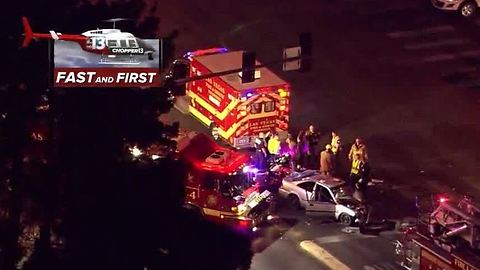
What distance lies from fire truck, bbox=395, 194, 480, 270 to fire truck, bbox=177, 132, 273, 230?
466 centimetres

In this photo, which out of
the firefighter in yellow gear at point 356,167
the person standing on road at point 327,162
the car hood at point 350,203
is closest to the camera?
the car hood at point 350,203

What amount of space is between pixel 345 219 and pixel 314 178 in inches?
52.0

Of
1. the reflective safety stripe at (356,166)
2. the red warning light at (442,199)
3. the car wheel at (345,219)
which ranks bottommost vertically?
the car wheel at (345,219)

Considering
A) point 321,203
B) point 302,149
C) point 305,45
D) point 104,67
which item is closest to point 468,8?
point 302,149

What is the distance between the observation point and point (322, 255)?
22719 mm

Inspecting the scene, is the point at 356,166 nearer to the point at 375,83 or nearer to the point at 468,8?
the point at 375,83

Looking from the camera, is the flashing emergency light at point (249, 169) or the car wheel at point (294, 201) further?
the car wheel at point (294, 201)

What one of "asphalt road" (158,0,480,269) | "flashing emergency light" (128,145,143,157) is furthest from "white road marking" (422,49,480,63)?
"flashing emergency light" (128,145,143,157)

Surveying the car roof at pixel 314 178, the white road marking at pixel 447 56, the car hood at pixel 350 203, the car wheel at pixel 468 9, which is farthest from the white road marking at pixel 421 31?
the car hood at pixel 350 203

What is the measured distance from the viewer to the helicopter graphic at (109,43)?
11703mm

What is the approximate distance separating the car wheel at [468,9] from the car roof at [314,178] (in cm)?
1649

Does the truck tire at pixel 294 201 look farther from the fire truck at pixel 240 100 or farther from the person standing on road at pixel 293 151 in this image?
the fire truck at pixel 240 100

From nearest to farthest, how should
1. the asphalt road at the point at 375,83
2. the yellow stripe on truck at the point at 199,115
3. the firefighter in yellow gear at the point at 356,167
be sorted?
1. the asphalt road at the point at 375,83
2. the firefighter in yellow gear at the point at 356,167
3. the yellow stripe on truck at the point at 199,115

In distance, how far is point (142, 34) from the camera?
41.3 feet
